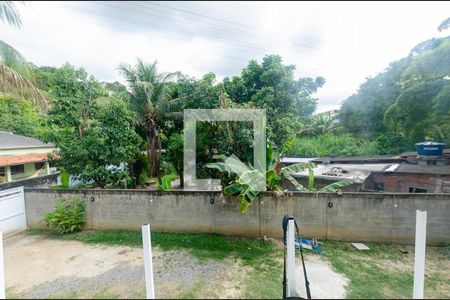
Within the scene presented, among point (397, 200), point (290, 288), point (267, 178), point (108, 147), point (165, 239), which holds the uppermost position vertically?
point (108, 147)

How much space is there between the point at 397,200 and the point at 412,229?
0.76m

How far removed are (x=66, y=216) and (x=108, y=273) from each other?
9.85 ft

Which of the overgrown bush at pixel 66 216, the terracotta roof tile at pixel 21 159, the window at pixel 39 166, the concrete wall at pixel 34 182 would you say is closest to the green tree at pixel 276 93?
the overgrown bush at pixel 66 216

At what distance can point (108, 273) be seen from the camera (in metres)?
4.52

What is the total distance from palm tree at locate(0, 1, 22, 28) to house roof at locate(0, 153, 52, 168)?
7.87 metres

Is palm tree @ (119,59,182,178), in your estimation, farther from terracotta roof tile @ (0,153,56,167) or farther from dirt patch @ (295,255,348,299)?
dirt patch @ (295,255,348,299)

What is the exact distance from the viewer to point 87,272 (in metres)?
4.57

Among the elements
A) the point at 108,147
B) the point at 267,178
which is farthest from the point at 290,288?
the point at 108,147

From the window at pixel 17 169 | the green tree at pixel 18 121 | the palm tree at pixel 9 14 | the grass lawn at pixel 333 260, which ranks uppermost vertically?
the palm tree at pixel 9 14

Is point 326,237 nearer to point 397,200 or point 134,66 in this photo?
point 397,200

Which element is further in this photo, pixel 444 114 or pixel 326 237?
pixel 444 114

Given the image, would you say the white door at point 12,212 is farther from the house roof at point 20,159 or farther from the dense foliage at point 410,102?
the dense foliage at point 410,102

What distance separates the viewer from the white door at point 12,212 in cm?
644

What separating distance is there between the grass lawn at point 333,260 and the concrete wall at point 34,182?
122 inches
